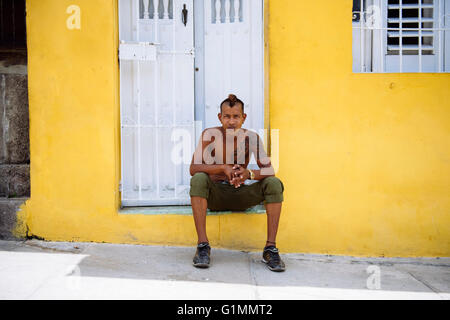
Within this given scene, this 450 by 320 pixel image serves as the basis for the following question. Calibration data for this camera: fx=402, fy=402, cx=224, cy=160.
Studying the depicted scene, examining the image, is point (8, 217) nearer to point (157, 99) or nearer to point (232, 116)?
point (157, 99)

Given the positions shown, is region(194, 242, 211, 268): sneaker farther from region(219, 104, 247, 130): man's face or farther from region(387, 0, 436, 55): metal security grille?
region(387, 0, 436, 55): metal security grille

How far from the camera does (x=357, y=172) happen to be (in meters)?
3.49

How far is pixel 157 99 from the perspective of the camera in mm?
3684

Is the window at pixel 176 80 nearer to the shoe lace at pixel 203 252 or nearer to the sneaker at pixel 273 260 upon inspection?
the shoe lace at pixel 203 252

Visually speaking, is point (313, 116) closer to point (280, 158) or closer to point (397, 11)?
point (280, 158)

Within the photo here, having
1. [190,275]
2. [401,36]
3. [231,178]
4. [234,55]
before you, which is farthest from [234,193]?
[401,36]

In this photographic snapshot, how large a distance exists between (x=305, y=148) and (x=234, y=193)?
0.76 m

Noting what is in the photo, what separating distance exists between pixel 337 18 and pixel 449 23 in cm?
113

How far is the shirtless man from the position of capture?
3105 mm

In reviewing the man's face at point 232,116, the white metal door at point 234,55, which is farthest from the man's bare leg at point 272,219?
the white metal door at point 234,55

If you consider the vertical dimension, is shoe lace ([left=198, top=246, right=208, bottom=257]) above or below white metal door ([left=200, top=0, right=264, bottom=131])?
below

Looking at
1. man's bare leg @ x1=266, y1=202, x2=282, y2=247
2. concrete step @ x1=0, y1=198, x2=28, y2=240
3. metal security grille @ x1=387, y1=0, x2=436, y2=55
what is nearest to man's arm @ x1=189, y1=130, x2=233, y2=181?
man's bare leg @ x1=266, y1=202, x2=282, y2=247
